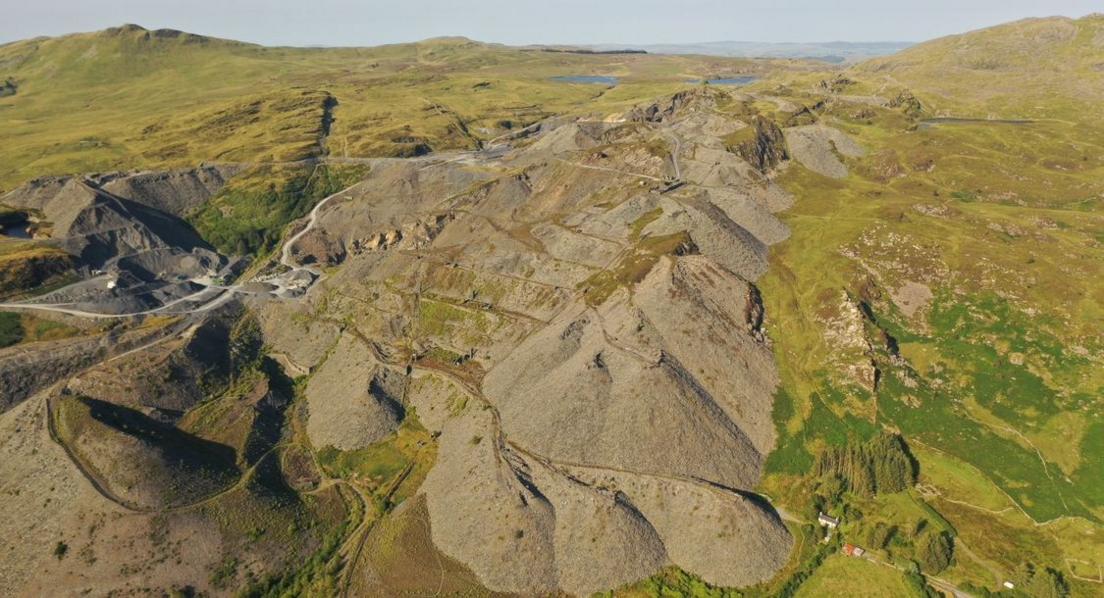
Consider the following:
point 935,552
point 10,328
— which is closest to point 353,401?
point 10,328

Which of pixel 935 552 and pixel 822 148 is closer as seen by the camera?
pixel 935 552

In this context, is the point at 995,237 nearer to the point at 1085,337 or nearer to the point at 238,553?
the point at 1085,337

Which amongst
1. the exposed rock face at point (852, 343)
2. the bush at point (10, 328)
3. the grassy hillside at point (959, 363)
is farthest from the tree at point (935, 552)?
the bush at point (10, 328)

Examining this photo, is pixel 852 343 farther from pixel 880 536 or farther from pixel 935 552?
pixel 935 552

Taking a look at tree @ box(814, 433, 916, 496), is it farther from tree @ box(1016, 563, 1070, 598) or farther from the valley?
tree @ box(1016, 563, 1070, 598)

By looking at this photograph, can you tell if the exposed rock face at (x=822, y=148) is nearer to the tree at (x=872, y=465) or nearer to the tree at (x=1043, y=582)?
the tree at (x=872, y=465)
